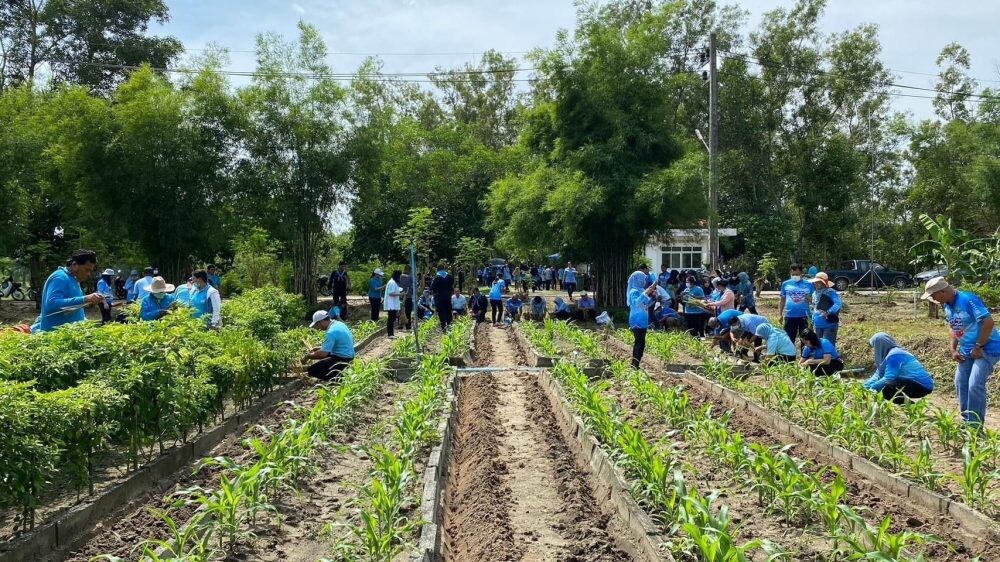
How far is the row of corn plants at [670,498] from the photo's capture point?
3.47 m

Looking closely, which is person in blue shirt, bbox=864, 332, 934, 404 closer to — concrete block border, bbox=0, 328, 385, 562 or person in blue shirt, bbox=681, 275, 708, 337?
concrete block border, bbox=0, 328, 385, 562

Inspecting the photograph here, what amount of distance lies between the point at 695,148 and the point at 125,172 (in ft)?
51.6

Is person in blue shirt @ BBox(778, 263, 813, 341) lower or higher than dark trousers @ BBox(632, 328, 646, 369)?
higher

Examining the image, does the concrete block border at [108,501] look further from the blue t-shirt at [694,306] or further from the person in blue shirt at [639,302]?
the blue t-shirt at [694,306]

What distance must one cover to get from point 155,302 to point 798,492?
315 inches

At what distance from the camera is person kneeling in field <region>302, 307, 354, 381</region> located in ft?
30.0

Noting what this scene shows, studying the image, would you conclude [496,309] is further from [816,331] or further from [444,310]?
[816,331]

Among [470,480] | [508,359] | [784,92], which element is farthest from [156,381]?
[784,92]

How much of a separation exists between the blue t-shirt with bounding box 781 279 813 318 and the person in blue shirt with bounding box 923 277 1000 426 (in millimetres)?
4233

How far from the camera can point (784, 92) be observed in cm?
3497

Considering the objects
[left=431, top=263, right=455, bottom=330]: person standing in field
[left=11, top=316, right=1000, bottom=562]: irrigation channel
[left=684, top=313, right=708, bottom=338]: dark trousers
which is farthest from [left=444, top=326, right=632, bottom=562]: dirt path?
[left=684, top=313, right=708, bottom=338]: dark trousers

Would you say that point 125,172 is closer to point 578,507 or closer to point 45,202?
point 45,202

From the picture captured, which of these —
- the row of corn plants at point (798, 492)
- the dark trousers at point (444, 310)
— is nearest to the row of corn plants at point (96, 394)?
Answer: the row of corn plants at point (798, 492)

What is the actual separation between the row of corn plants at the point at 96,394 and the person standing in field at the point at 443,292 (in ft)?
26.4
